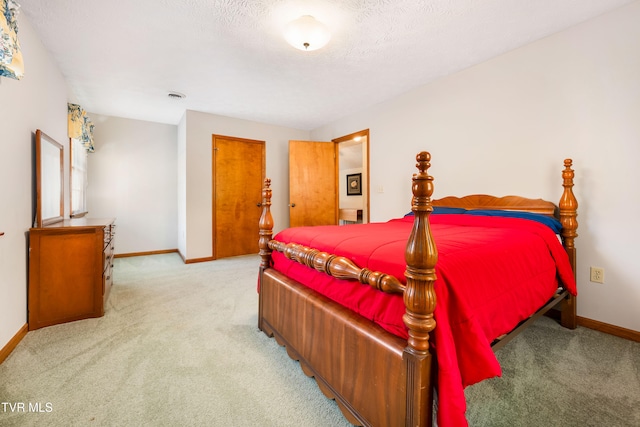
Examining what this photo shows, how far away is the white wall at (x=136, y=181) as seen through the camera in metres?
4.37

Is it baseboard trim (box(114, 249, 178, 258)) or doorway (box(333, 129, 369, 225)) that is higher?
doorway (box(333, 129, 369, 225))

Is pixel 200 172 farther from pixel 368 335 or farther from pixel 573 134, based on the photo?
pixel 573 134

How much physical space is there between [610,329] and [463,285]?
196cm

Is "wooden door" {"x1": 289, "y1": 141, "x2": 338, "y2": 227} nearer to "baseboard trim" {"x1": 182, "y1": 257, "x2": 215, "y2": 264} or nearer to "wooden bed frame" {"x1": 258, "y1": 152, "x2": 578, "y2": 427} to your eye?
"baseboard trim" {"x1": 182, "y1": 257, "x2": 215, "y2": 264}

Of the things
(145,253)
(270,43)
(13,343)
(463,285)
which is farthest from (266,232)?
(145,253)

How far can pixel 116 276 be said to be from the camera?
11.4 feet

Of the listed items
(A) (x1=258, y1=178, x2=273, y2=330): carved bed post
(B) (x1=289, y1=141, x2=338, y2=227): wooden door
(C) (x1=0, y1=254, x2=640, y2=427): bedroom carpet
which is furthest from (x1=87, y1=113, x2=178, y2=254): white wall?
(A) (x1=258, y1=178, x2=273, y2=330): carved bed post

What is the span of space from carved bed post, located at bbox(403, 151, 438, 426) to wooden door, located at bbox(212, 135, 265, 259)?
4045 millimetres

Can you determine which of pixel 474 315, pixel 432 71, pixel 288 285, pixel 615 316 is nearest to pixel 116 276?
pixel 288 285

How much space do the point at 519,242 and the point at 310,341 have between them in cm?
133

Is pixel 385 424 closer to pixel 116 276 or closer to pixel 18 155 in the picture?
pixel 18 155

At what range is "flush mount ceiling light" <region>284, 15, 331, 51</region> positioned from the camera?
196 cm

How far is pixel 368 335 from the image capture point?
1.08 m

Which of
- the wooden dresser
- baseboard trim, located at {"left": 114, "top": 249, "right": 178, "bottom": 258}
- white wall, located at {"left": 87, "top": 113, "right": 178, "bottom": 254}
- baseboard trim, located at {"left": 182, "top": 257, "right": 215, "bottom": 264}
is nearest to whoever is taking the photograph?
the wooden dresser
